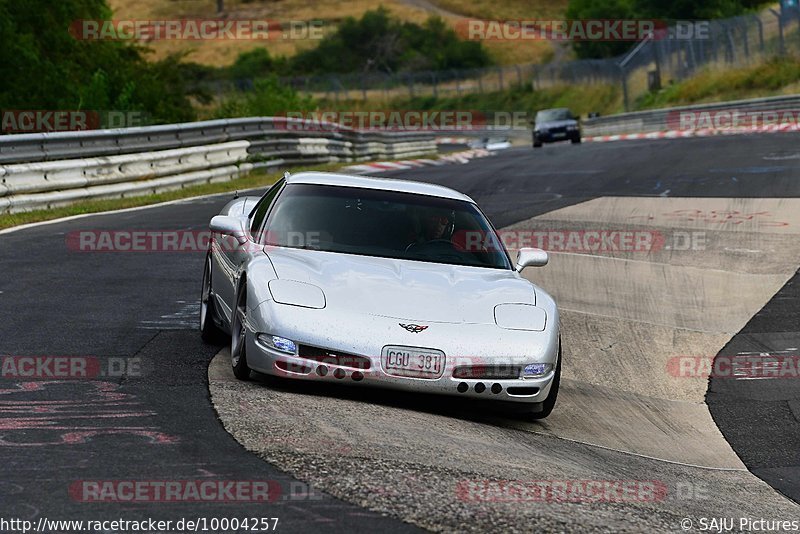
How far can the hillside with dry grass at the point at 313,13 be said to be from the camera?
12481 centimetres

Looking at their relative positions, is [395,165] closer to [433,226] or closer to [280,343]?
[433,226]

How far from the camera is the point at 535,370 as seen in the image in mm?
7496

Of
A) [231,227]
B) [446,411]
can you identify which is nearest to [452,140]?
[231,227]

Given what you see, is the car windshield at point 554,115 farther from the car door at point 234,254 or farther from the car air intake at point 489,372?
the car air intake at point 489,372

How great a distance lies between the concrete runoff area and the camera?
17.5 ft

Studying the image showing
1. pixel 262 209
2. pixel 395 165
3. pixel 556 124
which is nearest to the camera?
pixel 262 209

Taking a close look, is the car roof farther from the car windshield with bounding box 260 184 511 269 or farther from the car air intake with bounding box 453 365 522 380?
the car air intake with bounding box 453 365 522 380

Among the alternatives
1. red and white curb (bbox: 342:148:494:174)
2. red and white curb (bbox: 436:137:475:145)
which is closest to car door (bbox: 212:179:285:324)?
red and white curb (bbox: 342:148:494:174)

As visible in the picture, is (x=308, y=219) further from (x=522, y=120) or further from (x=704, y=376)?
(x=522, y=120)

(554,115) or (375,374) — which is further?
(554,115)

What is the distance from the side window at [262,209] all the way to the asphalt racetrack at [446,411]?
35.4 inches

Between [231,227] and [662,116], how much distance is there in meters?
40.4

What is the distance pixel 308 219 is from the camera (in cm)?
864

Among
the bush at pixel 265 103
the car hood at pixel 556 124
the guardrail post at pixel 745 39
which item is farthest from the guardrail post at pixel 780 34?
the bush at pixel 265 103
